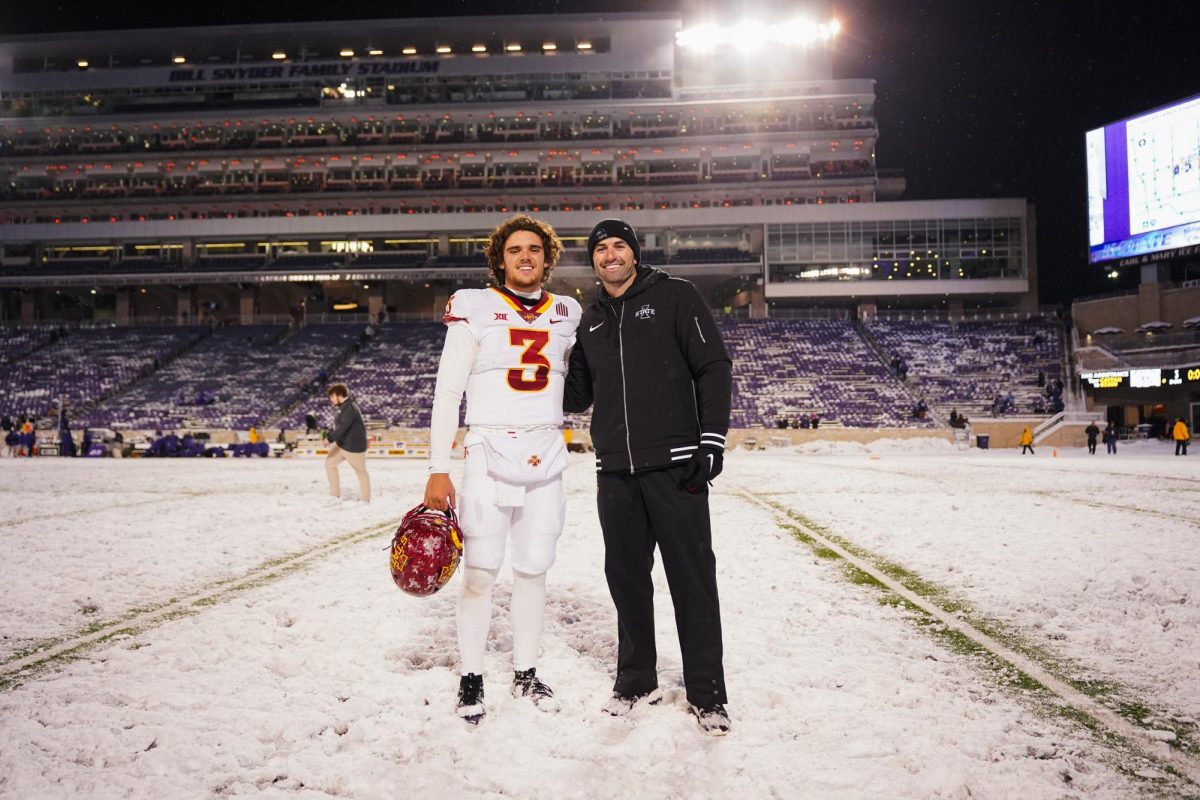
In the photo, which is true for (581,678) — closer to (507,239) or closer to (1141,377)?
(507,239)

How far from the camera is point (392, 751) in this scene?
2750 millimetres

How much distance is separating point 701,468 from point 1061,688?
76.3 inches

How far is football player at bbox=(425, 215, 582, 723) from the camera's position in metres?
3.29

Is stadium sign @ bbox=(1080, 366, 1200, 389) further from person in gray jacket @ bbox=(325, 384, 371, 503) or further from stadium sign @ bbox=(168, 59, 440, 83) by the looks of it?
stadium sign @ bbox=(168, 59, 440, 83)

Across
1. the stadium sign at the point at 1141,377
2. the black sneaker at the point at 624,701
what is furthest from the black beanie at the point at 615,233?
the stadium sign at the point at 1141,377

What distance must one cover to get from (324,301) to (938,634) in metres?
59.4

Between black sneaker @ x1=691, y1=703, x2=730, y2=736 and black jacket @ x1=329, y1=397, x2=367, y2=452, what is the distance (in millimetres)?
8984

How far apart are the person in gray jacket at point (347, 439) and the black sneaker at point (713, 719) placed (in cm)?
896

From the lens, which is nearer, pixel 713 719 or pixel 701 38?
pixel 713 719

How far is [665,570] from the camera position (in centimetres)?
316

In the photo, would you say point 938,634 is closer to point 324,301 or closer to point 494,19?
point 324,301

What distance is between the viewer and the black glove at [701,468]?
→ 123 inches

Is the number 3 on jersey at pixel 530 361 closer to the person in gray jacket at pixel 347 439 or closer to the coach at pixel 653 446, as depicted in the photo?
the coach at pixel 653 446

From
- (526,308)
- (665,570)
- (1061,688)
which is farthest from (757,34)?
(665,570)
